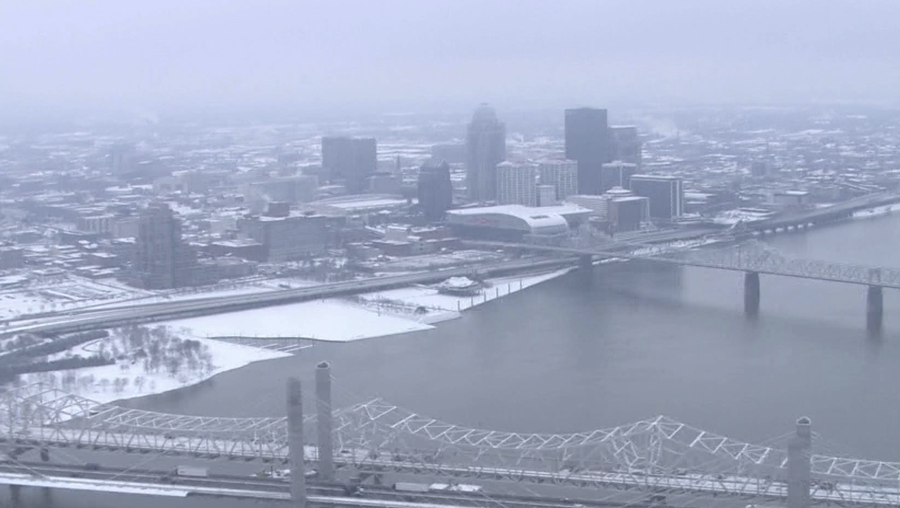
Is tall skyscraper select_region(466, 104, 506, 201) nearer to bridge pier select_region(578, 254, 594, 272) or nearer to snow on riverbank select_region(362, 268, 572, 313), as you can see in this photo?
bridge pier select_region(578, 254, 594, 272)

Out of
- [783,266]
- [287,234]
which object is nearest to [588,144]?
[287,234]

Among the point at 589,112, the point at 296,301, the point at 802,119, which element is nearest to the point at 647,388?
the point at 296,301

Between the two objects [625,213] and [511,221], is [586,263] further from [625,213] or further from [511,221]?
[625,213]

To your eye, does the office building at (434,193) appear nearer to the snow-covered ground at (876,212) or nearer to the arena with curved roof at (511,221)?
the arena with curved roof at (511,221)

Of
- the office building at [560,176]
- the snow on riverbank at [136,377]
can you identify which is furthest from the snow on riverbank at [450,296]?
the office building at [560,176]

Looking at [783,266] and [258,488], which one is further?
[783,266]

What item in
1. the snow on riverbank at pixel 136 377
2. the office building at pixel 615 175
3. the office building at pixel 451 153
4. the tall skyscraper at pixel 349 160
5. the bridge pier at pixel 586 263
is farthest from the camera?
the office building at pixel 451 153
